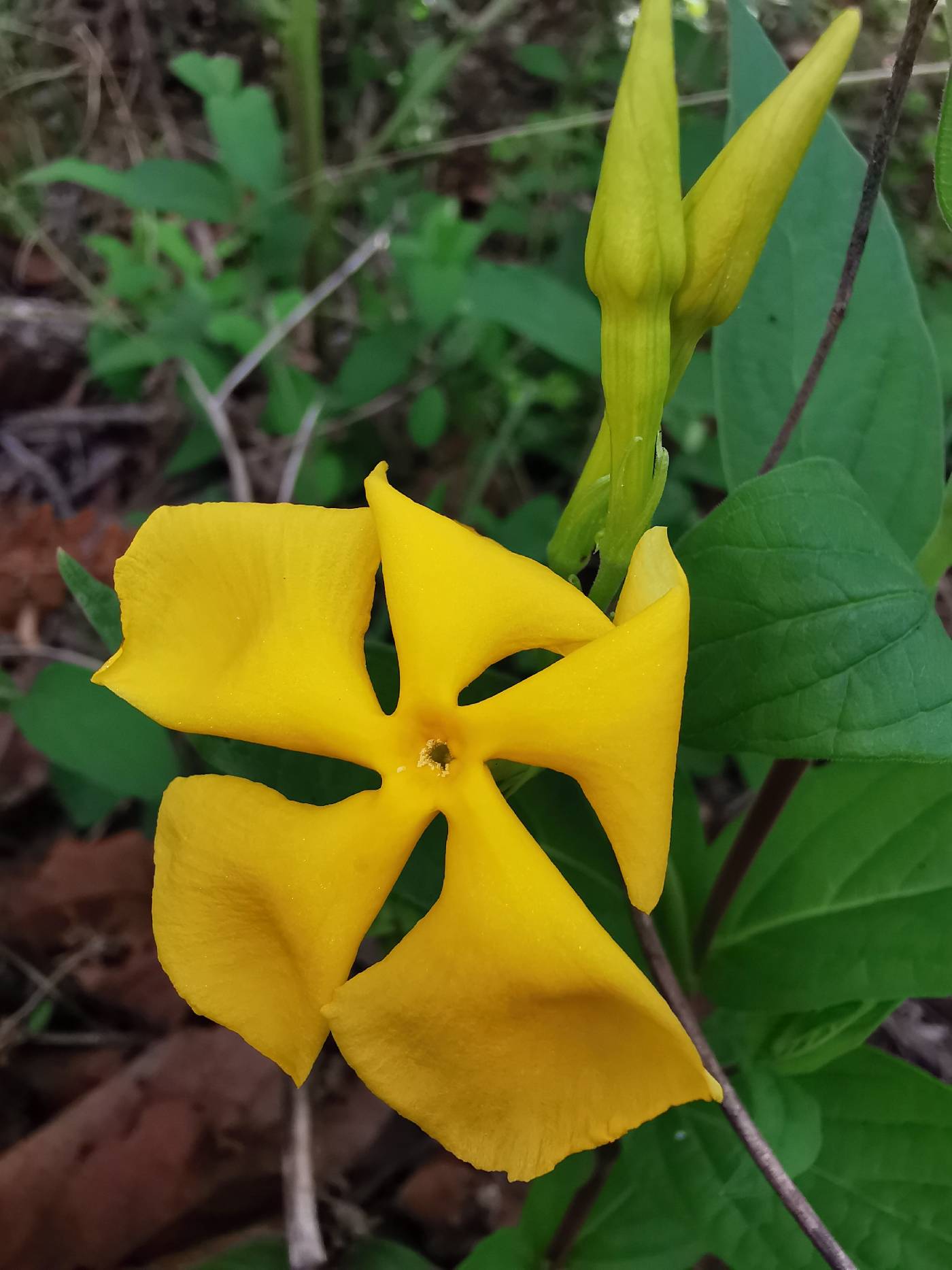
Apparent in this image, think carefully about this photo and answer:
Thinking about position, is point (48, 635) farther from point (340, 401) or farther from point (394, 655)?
point (394, 655)

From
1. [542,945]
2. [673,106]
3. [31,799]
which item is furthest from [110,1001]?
[673,106]

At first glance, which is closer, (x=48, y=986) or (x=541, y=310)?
(x=48, y=986)

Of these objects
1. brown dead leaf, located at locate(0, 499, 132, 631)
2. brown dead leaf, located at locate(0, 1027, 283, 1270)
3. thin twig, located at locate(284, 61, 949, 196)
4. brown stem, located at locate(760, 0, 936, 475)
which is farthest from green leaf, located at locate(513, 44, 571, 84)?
brown dead leaf, located at locate(0, 1027, 283, 1270)

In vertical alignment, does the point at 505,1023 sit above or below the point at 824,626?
below

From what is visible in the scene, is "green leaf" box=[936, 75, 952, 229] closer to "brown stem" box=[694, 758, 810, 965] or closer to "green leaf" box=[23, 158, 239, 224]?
"brown stem" box=[694, 758, 810, 965]

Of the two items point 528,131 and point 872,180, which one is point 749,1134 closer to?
point 872,180

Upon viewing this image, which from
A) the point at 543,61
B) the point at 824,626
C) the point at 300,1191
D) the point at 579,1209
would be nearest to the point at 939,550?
the point at 824,626
